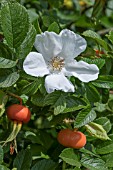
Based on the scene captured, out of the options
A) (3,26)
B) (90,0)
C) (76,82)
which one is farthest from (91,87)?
(90,0)

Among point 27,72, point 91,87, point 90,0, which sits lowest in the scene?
point 90,0

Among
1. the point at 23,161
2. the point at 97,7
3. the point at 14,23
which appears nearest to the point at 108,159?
the point at 23,161

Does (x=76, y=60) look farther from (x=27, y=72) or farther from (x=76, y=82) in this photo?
(x=27, y=72)

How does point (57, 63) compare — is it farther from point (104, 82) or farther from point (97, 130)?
point (97, 130)

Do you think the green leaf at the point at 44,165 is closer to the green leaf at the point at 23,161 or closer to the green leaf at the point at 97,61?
the green leaf at the point at 23,161

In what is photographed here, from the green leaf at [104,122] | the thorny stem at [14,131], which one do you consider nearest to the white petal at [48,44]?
the thorny stem at [14,131]

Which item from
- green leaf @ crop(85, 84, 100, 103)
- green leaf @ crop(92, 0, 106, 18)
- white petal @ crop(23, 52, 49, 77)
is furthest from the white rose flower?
green leaf @ crop(92, 0, 106, 18)

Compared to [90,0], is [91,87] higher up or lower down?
higher up

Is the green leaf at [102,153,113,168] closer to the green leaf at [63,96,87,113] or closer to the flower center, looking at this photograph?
the green leaf at [63,96,87,113]
